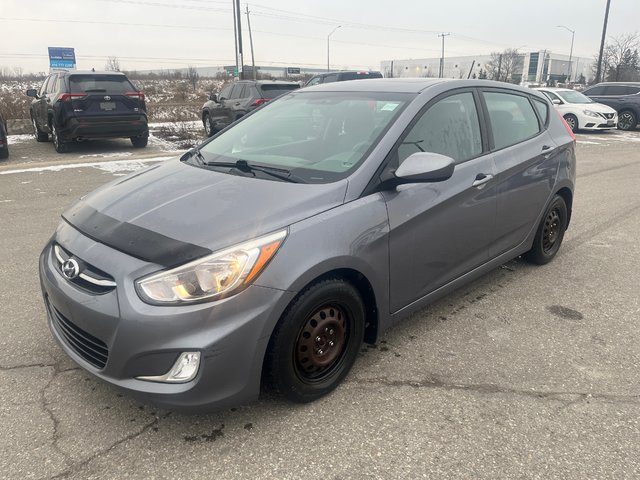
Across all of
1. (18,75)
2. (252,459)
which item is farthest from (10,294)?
(18,75)

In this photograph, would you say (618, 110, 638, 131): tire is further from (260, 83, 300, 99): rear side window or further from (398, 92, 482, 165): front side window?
(398, 92, 482, 165): front side window

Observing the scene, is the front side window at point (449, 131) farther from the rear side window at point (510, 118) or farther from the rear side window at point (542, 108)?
the rear side window at point (542, 108)

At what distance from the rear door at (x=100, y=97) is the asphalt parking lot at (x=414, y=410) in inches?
285

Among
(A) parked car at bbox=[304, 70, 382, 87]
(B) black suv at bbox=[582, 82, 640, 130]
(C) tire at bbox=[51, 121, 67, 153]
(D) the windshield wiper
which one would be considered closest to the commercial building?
(B) black suv at bbox=[582, 82, 640, 130]

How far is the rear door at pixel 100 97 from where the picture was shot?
10.3 metres

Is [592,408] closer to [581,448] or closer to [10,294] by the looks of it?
[581,448]

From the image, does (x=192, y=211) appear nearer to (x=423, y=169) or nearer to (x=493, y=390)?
(x=423, y=169)

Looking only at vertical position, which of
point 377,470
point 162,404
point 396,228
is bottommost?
point 377,470

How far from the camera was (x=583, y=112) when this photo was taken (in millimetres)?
17734

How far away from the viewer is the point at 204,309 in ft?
6.97

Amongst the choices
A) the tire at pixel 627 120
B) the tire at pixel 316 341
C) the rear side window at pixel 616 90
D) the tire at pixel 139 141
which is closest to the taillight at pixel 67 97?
the tire at pixel 139 141

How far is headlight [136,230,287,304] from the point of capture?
215 cm

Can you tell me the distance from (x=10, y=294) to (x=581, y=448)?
3.92m

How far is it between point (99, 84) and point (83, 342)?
31.6 feet
